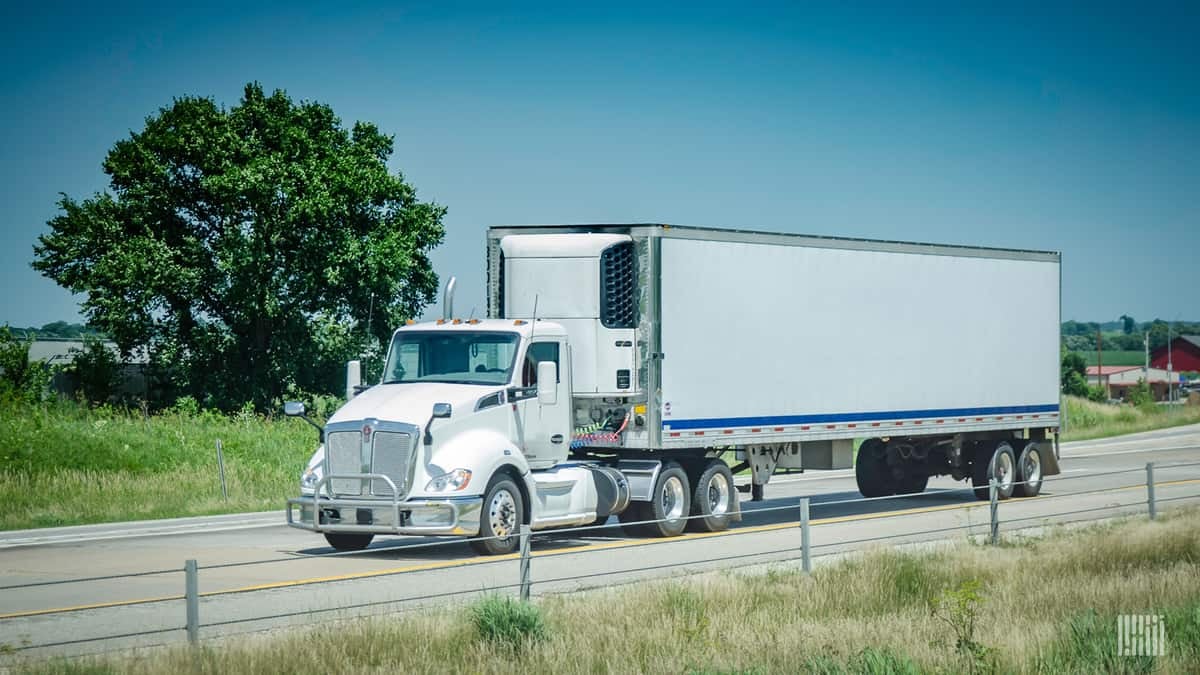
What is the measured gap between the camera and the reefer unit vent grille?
20438mm

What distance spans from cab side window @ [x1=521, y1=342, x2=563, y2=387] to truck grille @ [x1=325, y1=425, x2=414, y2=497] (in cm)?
221

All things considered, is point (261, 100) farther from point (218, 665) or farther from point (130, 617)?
point (218, 665)

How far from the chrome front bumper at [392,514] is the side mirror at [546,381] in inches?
73.2

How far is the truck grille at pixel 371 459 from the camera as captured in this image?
58.3 ft

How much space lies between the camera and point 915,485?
91.9 feet

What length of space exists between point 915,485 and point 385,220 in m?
29.2

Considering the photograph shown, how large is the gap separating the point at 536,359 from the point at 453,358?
1.09 meters

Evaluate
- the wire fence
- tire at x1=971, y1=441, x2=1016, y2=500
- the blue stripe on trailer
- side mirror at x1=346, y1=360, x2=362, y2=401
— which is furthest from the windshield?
tire at x1=971, y1=441, x2=1016, y2=500

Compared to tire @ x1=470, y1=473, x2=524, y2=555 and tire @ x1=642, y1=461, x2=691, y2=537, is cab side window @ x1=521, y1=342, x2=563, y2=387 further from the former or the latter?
tire @ x1=642, y1=461, x2=691, y2=537

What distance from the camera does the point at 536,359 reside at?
19.7m

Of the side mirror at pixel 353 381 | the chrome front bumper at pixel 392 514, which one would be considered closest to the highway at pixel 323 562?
the chrome front bumper at pixel 392 514

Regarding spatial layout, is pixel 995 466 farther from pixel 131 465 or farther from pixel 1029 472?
pixel 131 465

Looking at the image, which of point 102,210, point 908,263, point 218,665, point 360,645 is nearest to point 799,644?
point 360,645

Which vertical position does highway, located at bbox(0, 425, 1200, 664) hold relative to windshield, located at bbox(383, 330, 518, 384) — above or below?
below
